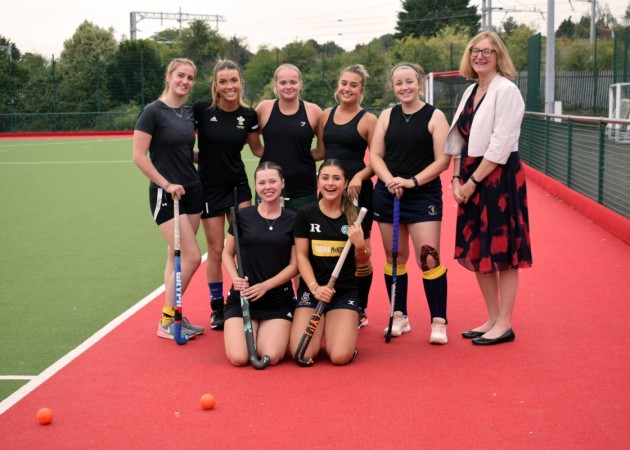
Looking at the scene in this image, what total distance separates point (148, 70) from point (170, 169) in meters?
39.5

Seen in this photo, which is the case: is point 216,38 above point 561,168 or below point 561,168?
above

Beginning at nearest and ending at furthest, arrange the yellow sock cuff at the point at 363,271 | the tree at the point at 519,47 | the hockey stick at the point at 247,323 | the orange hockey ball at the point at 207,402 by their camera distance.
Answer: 1. the orange hockey ball at the point at 207,402
2. the hockey stick at the point at 247,323
3. the yellow sock cuff at the point at 363,271
4. the tree at the point at 519,47

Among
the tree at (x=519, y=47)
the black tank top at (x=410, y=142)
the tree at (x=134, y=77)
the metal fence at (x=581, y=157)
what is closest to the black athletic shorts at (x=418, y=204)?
the black tank top at (x=410, y=142)

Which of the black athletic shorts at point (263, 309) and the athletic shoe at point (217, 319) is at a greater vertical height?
the black athletic shorts at point (263, 309)

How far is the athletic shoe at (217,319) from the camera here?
→ 668 cm

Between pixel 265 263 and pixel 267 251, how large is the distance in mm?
84

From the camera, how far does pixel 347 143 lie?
6344mm

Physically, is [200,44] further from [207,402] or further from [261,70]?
[207,402]

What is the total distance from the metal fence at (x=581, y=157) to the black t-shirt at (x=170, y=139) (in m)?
5.68

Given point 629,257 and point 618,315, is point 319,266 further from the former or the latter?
point 629,257

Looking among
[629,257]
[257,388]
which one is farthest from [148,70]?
[257,388]

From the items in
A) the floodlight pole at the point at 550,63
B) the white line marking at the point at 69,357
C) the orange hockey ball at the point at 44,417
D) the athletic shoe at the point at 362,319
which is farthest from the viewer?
the floodlight pole at the point at 550,63

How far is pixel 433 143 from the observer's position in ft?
20.1

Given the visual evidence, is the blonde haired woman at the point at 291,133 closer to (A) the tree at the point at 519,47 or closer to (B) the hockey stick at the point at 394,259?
(B) the hockey stick at the point at 394,259
